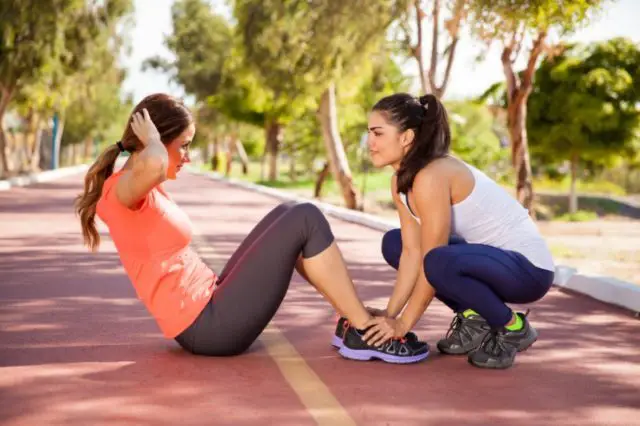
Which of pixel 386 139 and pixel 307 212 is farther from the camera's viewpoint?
pixel 386 139

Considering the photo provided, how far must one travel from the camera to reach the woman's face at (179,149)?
5910 mm

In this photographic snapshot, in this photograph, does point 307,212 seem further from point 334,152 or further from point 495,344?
point 334,152

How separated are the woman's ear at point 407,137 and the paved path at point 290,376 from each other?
1.31 m

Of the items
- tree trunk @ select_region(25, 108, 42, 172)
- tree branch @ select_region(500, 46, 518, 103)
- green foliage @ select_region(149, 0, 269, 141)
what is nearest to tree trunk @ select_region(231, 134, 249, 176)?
green foliage @ select_region(149, 0, 269, 141)

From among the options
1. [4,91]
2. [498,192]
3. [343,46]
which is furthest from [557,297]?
[4,91]

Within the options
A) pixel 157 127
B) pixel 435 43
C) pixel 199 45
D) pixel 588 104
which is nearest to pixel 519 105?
pixel 435 43

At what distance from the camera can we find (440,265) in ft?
19.9

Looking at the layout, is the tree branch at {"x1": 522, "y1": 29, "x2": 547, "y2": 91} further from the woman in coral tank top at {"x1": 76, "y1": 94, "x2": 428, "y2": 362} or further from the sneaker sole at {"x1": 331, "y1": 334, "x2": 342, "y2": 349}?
the woman in coral tank top at {"x1": 76, "y1": 94, "x2": 428, "y2": 362}

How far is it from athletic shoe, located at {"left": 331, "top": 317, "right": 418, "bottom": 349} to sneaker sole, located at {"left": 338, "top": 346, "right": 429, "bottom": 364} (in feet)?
0.39

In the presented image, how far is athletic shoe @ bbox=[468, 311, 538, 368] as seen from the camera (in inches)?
247

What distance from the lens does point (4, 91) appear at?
41.5 m

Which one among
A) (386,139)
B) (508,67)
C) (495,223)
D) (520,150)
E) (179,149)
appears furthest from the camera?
(520,150)

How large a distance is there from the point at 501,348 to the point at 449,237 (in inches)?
28.2

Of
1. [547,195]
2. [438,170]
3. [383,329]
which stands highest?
[438,170]
